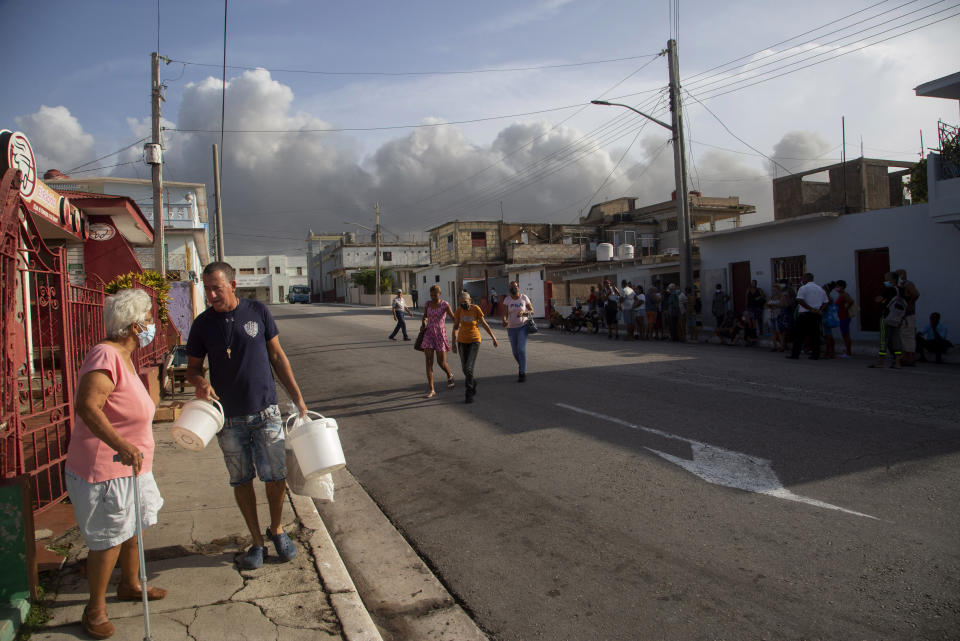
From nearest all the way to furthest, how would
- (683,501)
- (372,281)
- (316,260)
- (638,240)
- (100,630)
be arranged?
(100,630)
(683,501)
(638,240)
(372,281)
(316,260)

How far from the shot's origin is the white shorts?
339cm

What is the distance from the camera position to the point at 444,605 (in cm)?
380

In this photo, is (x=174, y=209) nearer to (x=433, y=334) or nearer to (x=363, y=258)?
(x=433, y=334)

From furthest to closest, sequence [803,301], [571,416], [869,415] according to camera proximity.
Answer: [803,301] < [571,416] < [869,415]

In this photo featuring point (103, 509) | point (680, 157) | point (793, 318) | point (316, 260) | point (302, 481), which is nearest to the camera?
point (103, 509)

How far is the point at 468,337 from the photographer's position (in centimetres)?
984

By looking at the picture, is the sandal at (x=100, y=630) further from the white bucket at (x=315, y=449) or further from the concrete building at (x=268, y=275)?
the concrete building at (x=268, y=275)

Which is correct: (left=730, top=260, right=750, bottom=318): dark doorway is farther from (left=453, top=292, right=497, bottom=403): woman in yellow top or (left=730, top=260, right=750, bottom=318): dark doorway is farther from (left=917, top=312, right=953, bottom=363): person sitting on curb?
(left=453, top=292, right=497, bottom=403): woman in yellow top

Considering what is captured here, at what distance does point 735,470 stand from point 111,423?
15.7 feet

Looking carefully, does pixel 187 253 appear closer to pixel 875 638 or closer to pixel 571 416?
pixel 571 416

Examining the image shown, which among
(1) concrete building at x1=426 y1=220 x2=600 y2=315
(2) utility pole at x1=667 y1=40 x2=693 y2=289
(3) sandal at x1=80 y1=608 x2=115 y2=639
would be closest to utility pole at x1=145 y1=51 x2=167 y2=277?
(3) sandal at x1=80 y1=608 x2=115 y2=639

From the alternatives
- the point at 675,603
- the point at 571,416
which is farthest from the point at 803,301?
the point at 675,603

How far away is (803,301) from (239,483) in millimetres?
12504

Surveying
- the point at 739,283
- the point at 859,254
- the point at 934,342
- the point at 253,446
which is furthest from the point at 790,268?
the point at 253,446
